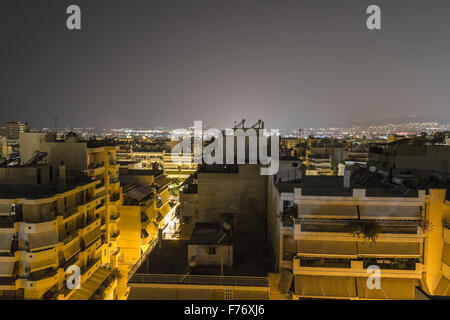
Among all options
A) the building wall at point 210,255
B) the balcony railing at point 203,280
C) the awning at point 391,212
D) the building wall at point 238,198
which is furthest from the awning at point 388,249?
the building wall at point 238,198

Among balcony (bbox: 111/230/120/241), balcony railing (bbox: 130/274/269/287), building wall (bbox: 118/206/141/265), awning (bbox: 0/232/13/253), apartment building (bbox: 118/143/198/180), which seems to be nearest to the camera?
balcony railing (bbox: 130/274/269/287)

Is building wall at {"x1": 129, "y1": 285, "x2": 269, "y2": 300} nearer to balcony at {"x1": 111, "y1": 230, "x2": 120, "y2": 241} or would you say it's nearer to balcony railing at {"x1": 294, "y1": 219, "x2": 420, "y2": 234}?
balcony railing at {"x1": 294, "y1": 219, "x2": 420, "y2": 234}

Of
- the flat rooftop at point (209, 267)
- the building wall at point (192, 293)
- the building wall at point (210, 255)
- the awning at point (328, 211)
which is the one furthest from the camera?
the awning at point (328, 211)

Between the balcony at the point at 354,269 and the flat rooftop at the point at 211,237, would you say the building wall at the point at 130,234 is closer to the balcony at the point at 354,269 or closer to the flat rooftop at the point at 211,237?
the flat rooftop at the point at 211,237

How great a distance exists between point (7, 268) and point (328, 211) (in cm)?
1345

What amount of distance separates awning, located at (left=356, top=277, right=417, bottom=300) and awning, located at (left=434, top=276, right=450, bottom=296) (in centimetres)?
127

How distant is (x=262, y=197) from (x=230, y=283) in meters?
7.33

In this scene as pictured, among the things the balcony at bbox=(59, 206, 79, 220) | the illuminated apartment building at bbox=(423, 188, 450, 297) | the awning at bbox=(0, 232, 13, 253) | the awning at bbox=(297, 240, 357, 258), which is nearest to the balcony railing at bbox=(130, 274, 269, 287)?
the awning at bbox=(297, 240, 357, 258)

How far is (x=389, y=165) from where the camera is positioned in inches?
897

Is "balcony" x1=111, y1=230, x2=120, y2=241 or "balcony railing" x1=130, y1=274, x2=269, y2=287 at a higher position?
"balcony railing" x1=130, y1=274, x2=269, y2=287

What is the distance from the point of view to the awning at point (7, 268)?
41.6ft

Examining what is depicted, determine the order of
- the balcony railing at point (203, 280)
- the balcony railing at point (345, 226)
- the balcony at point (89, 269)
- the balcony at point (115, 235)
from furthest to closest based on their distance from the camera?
the balcony at point (115, 235)
the balcony at point (89, 269)
the balcony railing at point (345, 226)
the balcony railing at point (203, 280)

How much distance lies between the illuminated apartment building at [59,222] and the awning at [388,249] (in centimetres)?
1294

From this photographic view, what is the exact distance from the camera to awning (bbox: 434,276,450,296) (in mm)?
11961
